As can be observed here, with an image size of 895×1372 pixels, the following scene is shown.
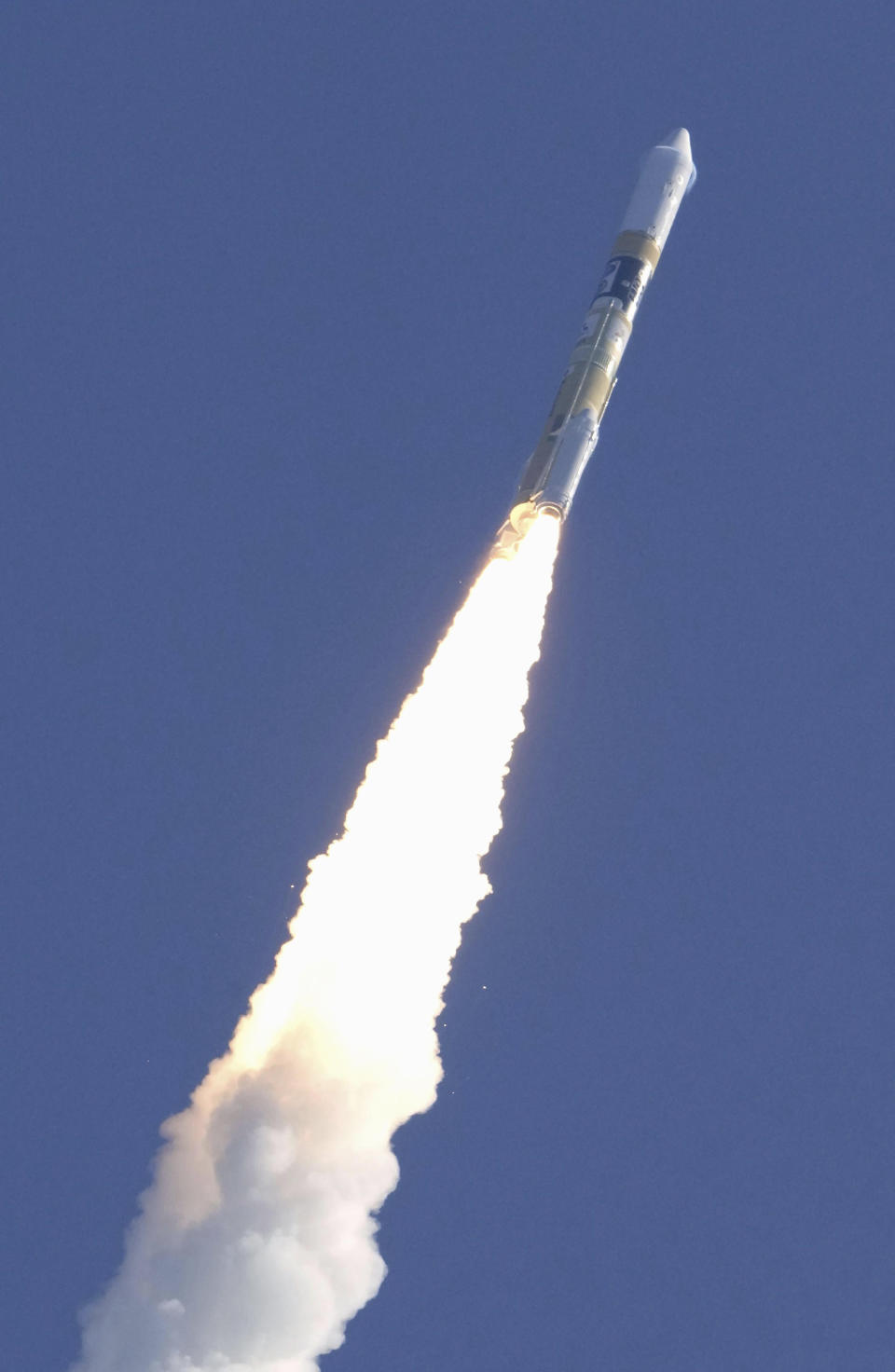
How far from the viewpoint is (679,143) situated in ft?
262

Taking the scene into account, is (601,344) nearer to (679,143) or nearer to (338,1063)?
(679,143)

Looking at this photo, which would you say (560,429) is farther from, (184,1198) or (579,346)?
(184,1198)

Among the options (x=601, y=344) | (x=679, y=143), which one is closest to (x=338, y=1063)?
(x=601, y=344)

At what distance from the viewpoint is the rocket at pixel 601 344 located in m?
69.7

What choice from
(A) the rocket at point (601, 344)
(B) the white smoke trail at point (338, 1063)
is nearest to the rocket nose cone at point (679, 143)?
(A) the rocket at point (601, 344)

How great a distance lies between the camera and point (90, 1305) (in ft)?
218

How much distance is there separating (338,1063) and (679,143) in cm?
2972

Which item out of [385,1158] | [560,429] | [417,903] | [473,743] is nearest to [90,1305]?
[385,1158]

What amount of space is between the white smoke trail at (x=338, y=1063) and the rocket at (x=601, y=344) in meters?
0.90

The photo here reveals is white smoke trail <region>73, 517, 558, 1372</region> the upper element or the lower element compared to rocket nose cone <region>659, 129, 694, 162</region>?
lower

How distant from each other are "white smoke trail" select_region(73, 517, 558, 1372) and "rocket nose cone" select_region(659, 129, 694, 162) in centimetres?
1582

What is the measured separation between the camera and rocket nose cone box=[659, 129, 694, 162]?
3135 inches

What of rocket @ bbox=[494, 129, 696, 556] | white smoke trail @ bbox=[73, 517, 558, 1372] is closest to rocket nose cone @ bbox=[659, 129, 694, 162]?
rocket @ bbox=[494, 129, 696, 556]

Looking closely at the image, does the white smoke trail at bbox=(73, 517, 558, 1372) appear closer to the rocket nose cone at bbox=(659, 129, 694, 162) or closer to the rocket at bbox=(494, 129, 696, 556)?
the rocket at bbox=(494, 129, 696, 556)
